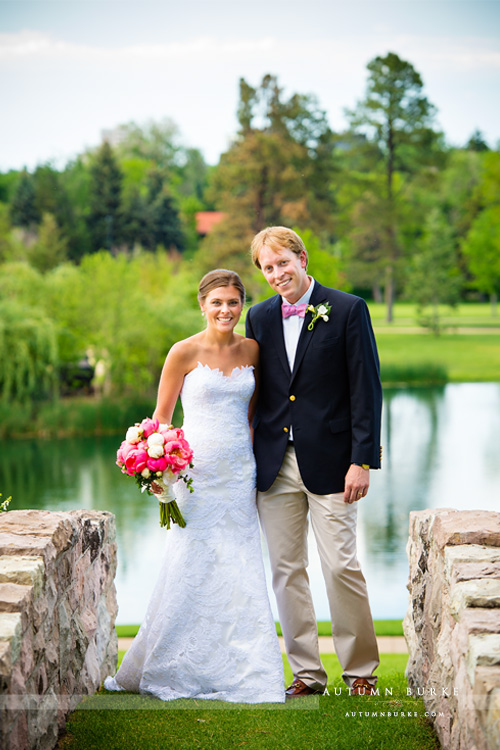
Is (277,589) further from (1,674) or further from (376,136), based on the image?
(376,136)

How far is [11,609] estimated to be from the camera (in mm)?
1951

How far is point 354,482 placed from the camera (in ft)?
9.21

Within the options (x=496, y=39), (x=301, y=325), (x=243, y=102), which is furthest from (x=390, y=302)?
(x=301, y=325)

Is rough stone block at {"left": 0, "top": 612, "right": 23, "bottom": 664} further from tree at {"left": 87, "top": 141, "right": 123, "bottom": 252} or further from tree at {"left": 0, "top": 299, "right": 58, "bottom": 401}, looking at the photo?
tree at {"left": 87, "top": 141, "right": 123, "bottom": 252}

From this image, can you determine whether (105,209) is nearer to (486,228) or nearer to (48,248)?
(48,248)

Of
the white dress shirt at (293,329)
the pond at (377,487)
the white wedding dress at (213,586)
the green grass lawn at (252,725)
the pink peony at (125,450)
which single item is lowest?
the pond at (377,487)

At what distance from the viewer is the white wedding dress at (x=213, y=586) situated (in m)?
2.80

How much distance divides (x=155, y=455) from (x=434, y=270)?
22268 millimetres

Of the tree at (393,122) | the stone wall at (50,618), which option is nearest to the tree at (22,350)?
the stone wall at (50,618)

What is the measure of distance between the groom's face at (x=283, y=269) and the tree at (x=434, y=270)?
21.1 m

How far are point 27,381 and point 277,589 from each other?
478 inches

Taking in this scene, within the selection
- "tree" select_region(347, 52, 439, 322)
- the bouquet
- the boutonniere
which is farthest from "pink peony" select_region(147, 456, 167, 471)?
"tree" select_region(347, 52, 439, 322)

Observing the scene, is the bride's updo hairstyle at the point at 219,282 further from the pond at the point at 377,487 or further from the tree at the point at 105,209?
the tree at the point at 105,209

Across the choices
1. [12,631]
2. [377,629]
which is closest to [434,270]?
[377,629]
